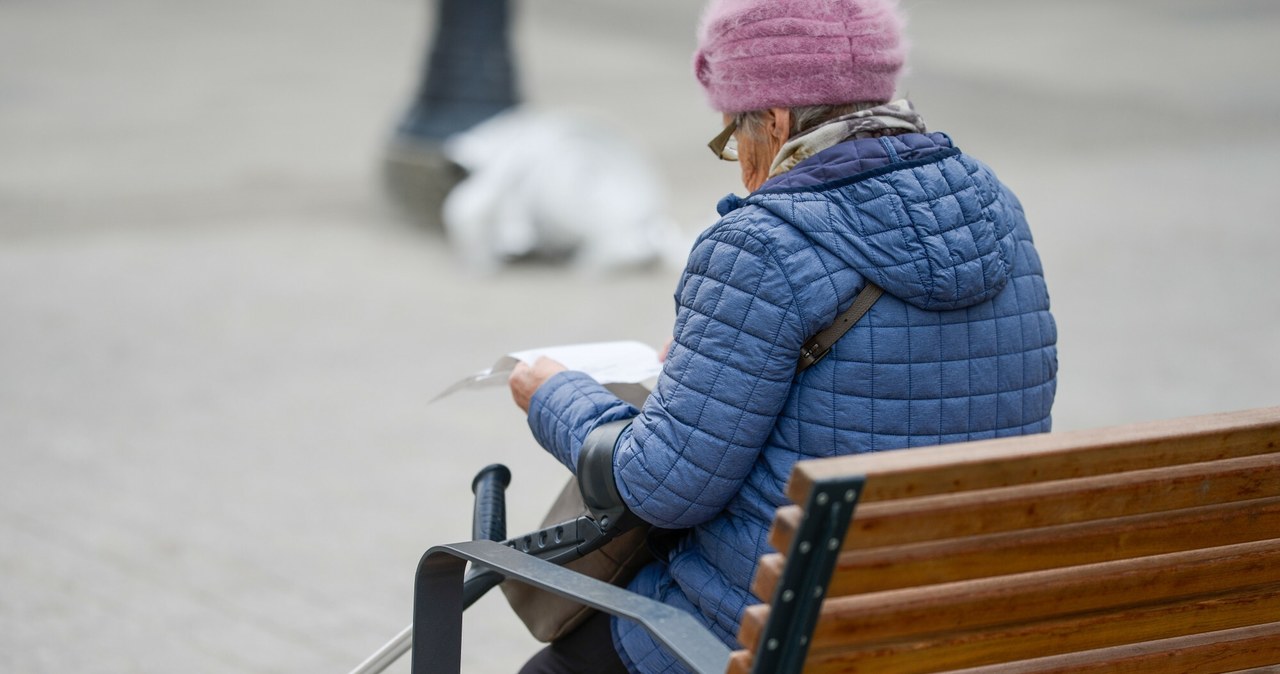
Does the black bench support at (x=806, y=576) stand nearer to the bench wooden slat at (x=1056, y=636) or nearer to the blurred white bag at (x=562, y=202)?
the bench wooden slat at (x=1056, y=636)

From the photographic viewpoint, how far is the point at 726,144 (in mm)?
2311

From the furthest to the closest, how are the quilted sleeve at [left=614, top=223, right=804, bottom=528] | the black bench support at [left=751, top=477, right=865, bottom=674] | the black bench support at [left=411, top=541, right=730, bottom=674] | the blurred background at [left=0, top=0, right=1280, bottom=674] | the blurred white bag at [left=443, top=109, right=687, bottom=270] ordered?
the blurred white bag at [left=443, top=109, right=687, bottom=270] < the blurred background at [left=0, top=0, right=1280, bottom=674] < the quilted sleeve at [left=614, top=223, right=804, bottom=528] < the black bench support at [left=411, top=541, right=730, bottom=674] < the black bench support at [left=751, top=477, right=865, bottom=674]

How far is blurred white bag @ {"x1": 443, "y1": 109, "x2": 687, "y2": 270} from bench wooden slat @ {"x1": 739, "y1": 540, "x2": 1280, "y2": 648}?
620 centimetres

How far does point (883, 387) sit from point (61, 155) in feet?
34.0

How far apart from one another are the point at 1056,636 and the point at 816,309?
0.50 metres

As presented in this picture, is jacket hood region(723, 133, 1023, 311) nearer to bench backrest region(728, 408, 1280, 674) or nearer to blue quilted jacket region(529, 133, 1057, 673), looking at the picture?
blue quilted jacket region(529, 133, 1057, 673)

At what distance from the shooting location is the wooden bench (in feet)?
5.07

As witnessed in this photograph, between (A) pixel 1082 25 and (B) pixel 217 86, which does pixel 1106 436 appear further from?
(A) pixel 1082 25

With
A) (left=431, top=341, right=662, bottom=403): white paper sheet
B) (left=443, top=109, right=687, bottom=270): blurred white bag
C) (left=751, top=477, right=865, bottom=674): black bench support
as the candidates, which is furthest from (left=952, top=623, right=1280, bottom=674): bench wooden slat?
(left=443, top=109, right=687, bottom=270): blurred white bag

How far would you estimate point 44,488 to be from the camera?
4.80 metres

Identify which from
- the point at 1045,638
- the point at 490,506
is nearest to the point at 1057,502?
the point at 1045,638

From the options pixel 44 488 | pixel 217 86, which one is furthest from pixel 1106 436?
pixel 217 86

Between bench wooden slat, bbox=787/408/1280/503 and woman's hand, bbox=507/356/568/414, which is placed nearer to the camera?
bench wooden slat, bbox=787/408/1280/503

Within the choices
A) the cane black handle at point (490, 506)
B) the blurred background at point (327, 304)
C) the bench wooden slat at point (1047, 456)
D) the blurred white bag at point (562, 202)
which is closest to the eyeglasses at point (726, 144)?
the cane black handle at point (490, 506)
